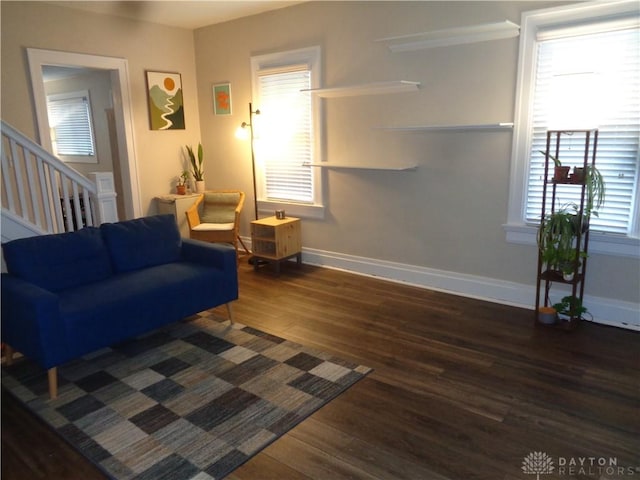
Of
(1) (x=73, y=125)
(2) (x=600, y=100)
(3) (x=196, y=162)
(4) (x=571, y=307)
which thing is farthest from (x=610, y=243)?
(1) (x=73, y=125)

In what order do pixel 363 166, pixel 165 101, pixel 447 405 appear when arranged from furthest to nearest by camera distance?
pixel 165 101
pixel 363 166
pixel 447 405

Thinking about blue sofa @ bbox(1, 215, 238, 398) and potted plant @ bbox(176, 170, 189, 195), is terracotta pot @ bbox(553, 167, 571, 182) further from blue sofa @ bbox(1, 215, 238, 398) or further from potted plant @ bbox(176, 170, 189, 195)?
potted plant @ bbox(176, 170, 189, 195)

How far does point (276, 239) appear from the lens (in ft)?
16.0

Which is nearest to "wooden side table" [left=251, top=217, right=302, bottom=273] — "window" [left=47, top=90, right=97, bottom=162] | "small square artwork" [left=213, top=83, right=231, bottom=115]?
"small square artwork" [left=213, top=83, right=231, bottom=115]

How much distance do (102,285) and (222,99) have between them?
3298 mm

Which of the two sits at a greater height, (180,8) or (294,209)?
(180,8)

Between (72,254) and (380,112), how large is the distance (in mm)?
2908

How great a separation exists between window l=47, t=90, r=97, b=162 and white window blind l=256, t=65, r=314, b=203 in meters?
3.33

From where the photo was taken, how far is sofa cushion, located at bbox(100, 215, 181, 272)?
344 cm

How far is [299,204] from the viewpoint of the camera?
17.2ft

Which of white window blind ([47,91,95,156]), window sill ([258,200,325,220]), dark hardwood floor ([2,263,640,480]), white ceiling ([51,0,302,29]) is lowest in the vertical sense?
dark hardwood floor ([2,263,640,480])

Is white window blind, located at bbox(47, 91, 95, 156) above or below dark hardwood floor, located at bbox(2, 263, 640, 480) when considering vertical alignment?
above

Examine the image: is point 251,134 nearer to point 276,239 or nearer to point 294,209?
point 294,209

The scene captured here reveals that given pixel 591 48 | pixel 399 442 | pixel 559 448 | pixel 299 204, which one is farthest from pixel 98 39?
pixel 559 448
